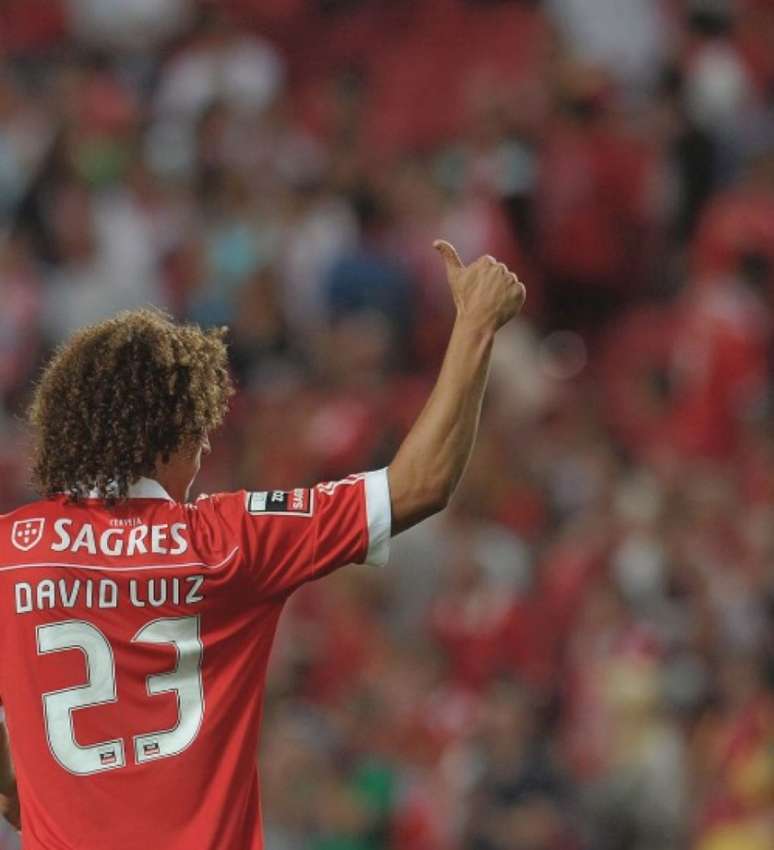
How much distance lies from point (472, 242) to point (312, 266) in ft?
2.59

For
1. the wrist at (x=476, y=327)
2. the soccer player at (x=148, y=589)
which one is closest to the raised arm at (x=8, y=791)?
the soccer player at (x=148, y=589)

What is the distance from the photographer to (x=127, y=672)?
10.5 ft

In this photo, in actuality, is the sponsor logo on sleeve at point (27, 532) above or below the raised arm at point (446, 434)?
below

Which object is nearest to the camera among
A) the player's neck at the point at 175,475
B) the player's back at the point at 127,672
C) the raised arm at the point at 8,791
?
the player's back at the point at 127,672

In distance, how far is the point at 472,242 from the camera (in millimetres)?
9641

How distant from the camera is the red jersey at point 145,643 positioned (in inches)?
125

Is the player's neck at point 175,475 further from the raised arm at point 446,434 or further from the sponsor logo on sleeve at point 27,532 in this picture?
the raised arm at point 446,434

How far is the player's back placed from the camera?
3.18 meters

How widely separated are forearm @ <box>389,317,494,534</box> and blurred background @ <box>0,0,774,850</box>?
380 centimetres

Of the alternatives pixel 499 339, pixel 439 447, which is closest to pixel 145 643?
pixel 439 447

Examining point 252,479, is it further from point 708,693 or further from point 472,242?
point 708,693

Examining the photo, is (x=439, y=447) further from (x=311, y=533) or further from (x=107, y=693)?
(x=107, y=693)

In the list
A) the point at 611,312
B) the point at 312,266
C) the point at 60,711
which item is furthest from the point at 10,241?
the point at 60,711

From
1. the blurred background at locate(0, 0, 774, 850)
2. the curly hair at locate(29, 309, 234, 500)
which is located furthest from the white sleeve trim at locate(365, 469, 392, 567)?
the blurred background at locate(0, 0, 774, 850)
